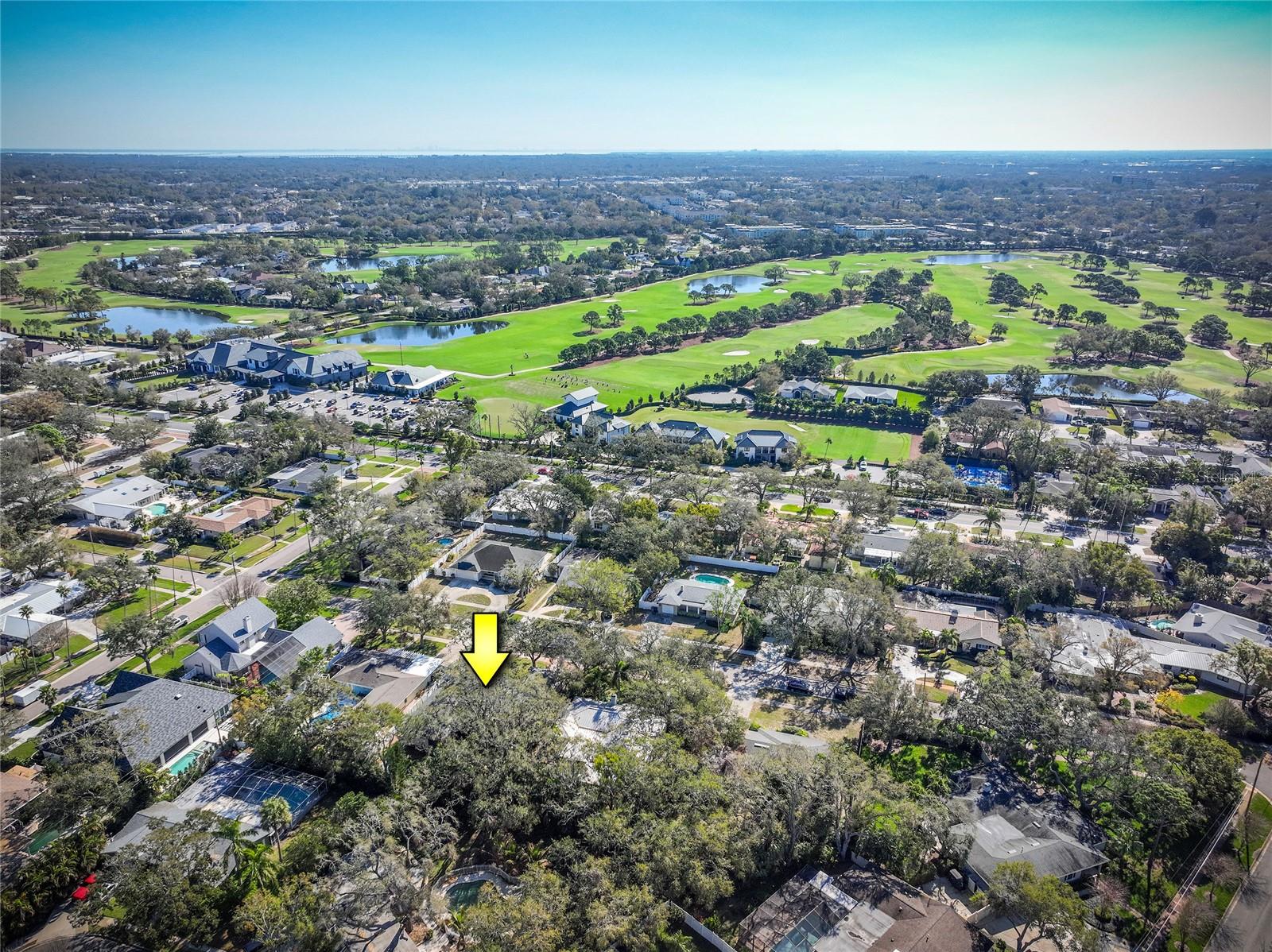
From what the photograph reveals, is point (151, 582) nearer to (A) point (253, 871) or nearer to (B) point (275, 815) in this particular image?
(B) point (275, 815)

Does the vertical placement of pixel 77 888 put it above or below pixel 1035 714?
below

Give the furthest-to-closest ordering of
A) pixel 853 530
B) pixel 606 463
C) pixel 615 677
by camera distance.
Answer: pixel 606 463 < pixel 853 530 < pixel 615 677

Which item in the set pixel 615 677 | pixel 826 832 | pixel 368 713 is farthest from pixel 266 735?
pixel 826 832

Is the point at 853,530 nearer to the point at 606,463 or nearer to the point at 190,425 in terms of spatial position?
the point at 606,463

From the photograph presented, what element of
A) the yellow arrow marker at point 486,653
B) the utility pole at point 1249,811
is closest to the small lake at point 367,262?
the yellow arrow marker at point 486,653

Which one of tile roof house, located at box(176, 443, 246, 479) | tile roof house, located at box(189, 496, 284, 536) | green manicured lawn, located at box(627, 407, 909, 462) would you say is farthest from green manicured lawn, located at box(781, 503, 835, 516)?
tile roof house, located at box(176, 443, 246, 479)

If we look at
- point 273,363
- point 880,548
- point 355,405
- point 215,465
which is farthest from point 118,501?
point 880,548

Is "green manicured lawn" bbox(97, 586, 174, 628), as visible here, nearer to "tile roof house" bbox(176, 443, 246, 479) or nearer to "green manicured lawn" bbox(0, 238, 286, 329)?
"tile roof house" bbox(176, 443, 246, 479)
